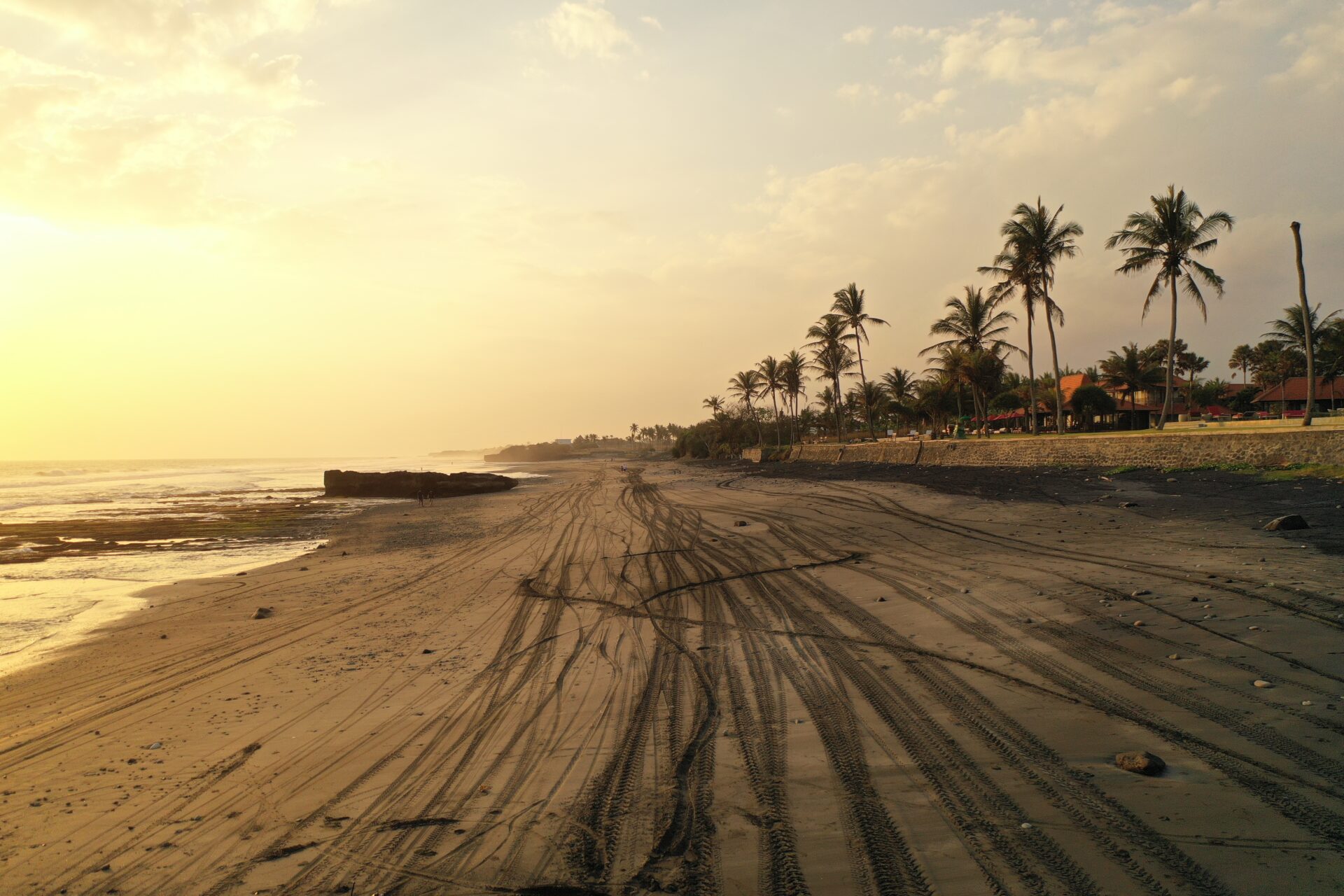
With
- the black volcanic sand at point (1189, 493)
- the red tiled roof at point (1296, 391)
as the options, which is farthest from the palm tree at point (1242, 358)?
the black volcanic sand at point (1189, 493)

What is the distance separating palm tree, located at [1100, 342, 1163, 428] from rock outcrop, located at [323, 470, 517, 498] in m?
53.5

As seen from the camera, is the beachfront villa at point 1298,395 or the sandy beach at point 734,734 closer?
the sandy beach at point 734,734

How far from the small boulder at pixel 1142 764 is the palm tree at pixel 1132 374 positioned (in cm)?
6240

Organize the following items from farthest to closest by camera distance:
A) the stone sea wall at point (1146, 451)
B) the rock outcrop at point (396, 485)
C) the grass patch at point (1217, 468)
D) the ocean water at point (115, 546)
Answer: the rock outcrop at point (396, 485)
the grass patch at point (1217, 468)
the stone sea wall at point (1146, 451)
the ocean water at point (115, 546)

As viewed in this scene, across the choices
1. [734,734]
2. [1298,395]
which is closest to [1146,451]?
[734,734]

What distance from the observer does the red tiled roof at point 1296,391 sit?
49594 mm

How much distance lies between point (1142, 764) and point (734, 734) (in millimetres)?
2691

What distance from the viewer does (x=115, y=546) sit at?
20031 mm

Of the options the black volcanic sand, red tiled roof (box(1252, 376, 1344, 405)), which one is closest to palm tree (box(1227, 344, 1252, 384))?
red tiled roof (box(1252, 376, 1344, 405))

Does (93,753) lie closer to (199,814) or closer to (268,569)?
(199,814)

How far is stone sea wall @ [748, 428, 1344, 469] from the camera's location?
18812 mm

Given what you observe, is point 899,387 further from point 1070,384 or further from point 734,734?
point 734,734

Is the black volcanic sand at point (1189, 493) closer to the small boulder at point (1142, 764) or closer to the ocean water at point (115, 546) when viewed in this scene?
the small boulder at point (1142, 764)

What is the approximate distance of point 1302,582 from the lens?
7.34 m
